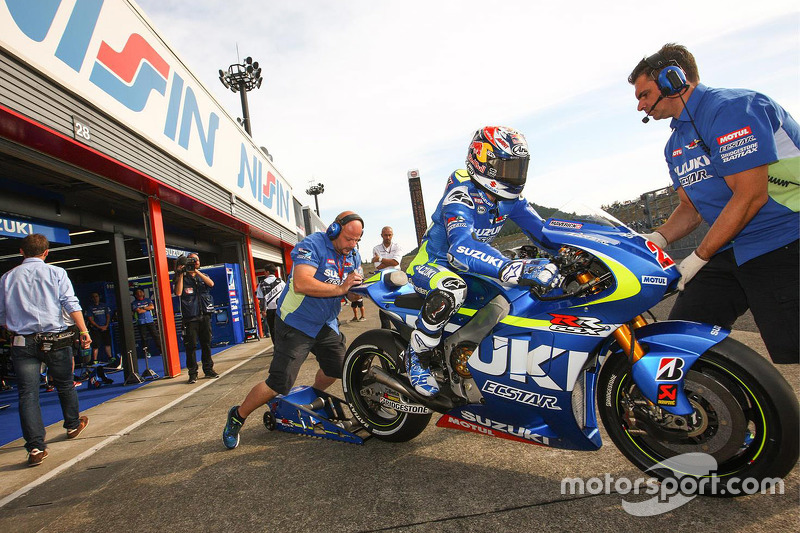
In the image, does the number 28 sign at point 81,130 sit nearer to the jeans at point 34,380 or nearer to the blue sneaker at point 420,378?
the jeans at point 34,380

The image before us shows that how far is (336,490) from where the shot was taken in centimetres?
265

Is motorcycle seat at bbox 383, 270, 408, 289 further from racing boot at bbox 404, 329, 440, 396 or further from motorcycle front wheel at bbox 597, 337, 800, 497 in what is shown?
motorcycle front wheel at bbox 597, 337, 800, 497

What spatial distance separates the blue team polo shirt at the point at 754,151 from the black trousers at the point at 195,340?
7.53 metres

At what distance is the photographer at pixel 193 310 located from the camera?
766cm

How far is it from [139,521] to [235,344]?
11977mm

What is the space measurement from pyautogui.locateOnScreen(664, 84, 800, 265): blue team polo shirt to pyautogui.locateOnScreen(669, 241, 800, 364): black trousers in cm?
8

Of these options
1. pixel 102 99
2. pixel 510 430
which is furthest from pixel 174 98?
pixel 510 430

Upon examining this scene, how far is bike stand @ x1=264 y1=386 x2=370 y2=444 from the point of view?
11.3 feet

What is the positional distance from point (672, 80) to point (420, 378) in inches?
86.8

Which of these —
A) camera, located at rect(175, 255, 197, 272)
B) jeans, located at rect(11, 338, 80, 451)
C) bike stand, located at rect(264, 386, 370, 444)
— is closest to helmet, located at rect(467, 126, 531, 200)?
bike stand, located at rect(264, 386, 370, 444)

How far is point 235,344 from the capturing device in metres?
13.9

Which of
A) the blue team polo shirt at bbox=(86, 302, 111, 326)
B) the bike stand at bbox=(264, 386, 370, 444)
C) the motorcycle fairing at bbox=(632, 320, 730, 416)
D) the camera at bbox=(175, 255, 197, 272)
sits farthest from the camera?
the blue team polo shirt at bbox=(86, 302, 111, 326)

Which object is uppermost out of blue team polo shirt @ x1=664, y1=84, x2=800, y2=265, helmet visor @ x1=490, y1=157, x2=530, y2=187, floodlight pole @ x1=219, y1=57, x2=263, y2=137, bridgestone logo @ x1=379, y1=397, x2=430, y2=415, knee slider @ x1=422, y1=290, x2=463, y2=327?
floodlight pole @ x1=219, y1=57, x2=263, y2=137

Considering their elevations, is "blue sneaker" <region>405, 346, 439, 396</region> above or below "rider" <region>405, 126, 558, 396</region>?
below
